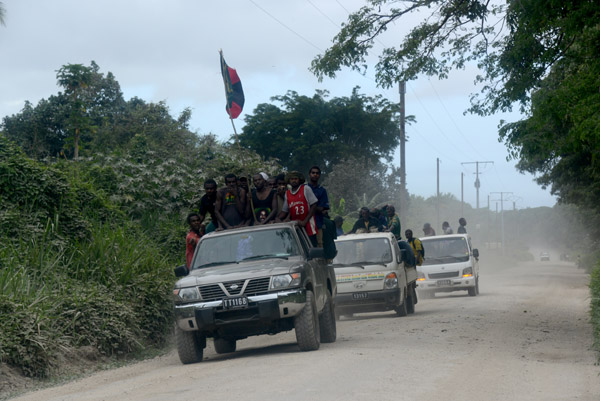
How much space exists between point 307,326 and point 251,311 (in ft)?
2.51

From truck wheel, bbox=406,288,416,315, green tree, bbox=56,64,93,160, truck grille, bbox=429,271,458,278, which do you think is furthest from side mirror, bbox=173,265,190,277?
green tree, bbox=56,64,93,160

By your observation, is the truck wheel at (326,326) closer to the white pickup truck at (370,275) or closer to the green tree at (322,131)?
the white pickup truck at (370,275)

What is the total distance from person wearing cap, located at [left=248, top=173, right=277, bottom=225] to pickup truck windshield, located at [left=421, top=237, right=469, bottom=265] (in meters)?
13.7

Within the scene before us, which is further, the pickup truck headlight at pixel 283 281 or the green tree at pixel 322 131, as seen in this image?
the green tree at pixel 322 131

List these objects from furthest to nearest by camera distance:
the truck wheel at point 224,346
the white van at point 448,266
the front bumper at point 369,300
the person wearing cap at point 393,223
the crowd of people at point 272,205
→ 1. the white van at point 448,266
2. the person wearing cap at point 393,223
3. the front bumper at point 369,300
4. the crowd of people at point 272,205
5. the truck wheel at point 224,346

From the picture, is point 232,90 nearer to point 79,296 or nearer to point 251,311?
point 79,296

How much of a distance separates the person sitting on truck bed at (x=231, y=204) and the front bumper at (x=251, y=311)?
2595 millimetres

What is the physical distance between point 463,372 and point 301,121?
142 feet

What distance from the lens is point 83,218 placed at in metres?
15.6

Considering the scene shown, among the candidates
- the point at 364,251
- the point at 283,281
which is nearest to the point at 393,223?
the point at 364,251

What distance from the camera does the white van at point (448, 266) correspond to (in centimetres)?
2566

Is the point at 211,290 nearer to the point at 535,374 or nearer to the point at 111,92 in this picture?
the point at 535,374

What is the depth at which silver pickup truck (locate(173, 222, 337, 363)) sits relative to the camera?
412 inches

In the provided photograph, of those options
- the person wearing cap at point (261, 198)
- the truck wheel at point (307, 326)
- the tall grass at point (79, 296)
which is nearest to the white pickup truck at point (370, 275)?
the tall grass at point (79, 296)
